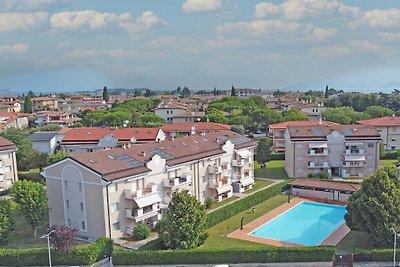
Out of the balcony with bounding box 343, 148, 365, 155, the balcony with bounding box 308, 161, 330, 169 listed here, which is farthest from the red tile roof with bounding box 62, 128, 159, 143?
the balcony with bounding box 343, 148, 365, 155

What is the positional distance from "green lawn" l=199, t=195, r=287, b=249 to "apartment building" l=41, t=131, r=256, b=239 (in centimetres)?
585

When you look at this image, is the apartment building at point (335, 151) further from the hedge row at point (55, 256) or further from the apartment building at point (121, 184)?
the hedge row at point (55, 256)

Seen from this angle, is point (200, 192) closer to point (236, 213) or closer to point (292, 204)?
point (236, 213)

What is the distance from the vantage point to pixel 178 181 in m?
45.3

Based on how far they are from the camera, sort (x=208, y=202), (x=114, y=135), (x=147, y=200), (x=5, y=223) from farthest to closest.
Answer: (x=114, y=135)
(x=208, y=202)
(x=147, y=200)
(x=5, y=223)

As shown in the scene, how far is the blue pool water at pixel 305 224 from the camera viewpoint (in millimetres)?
41641

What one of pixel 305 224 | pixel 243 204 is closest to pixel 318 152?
pixel 305 224

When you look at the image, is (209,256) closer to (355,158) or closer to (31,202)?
(31,202)

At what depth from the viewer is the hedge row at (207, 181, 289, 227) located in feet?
145

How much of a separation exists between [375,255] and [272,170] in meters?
37.2

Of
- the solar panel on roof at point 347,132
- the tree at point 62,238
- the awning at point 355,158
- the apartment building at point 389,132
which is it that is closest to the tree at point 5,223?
the tree at point 62,238

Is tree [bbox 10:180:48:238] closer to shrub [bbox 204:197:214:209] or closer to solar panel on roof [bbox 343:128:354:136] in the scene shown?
shrub [bbox 204:197:214:209]

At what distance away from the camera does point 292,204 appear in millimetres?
52281

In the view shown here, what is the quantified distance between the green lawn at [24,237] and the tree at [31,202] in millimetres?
1088
